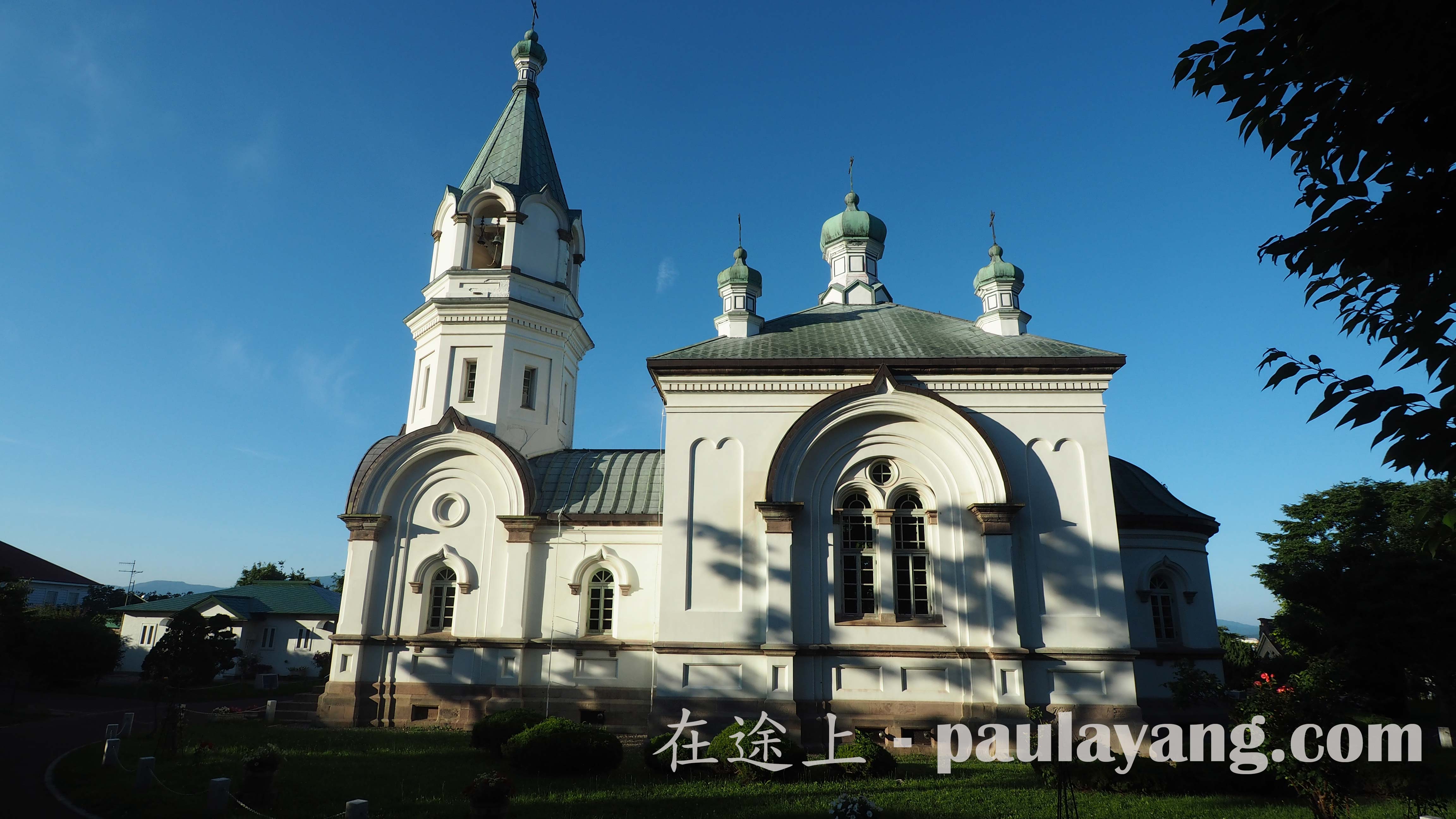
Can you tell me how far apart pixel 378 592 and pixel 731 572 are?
8748 millimetres

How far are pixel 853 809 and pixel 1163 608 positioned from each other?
39.5ft

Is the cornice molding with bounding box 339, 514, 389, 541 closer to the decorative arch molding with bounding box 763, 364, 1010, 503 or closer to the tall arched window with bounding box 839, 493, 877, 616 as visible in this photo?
the decorative arch molding with bounding box 763, 364, 1010, 503

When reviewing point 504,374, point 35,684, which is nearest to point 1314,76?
point 504,374

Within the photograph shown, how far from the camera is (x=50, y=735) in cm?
1820

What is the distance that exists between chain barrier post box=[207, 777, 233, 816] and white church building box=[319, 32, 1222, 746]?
24.7ft

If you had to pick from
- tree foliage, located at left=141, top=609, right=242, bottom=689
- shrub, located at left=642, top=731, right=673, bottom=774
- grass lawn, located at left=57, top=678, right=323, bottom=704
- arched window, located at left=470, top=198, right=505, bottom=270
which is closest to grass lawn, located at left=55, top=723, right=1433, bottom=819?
shrub, located at left=642, top=731, right=673, bottom=774

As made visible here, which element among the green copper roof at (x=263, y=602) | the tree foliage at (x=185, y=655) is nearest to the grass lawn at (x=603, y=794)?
the tree foliage at (x=185, y=655)

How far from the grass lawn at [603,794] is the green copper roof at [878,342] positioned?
27.6ft

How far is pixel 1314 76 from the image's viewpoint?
15.5 ft

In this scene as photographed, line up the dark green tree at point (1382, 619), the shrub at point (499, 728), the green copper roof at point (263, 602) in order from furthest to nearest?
the green copper roof at point (263, 602) < the dark green tree at point (1382, 619) < the shrub at point (499, 728)

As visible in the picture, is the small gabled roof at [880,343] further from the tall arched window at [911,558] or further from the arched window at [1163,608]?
the arched window at [1163,608]

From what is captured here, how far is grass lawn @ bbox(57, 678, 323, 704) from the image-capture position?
94.3ft

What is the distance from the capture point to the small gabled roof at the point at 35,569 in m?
50.7

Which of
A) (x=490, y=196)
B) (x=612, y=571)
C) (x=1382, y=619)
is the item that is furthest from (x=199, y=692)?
(x=1382, y=619)
